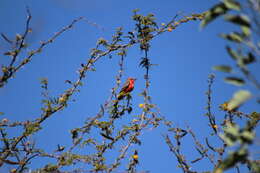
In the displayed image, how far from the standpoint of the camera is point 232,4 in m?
1.38

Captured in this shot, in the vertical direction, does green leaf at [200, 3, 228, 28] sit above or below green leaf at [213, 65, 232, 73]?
above

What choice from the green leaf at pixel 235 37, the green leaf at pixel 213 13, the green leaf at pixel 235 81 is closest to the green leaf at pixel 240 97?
the green leaf at pixel 235 81

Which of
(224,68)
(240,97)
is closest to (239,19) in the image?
(224,68)

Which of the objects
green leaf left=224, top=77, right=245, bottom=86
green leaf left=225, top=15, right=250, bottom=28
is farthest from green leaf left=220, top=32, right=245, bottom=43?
green leaf left=224, top=77, right=245, bottom=86

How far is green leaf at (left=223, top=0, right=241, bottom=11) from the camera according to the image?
1.37m

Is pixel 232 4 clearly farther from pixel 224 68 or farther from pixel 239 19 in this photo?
pixel 224 68

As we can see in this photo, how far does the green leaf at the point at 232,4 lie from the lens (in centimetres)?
137

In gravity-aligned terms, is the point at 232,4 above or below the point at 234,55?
above

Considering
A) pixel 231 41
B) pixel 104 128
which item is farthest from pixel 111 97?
pixel 231 41

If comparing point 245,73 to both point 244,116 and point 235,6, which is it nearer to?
point 235,6

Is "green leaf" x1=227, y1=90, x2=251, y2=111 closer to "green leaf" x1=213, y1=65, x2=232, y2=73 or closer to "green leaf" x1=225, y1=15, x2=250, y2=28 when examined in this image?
"green leaf" x1=213, y1=65, x2=232, y2=73

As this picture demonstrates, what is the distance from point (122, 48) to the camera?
438 centimetres

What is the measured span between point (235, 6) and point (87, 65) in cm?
293

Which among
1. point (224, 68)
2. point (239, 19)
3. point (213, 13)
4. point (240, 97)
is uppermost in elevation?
point (213, 13)
